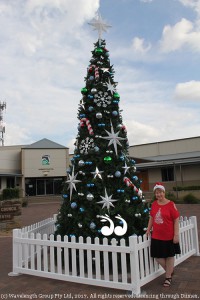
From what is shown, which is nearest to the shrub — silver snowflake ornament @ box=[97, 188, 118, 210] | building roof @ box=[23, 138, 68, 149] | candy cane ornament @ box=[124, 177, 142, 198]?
candy cane ornament @ box=[124, 177, 142, 198]

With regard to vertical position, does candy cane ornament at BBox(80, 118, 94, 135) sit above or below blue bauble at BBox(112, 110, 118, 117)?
below

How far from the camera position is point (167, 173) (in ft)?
91.9

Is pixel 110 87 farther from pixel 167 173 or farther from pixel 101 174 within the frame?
pixel 167 173

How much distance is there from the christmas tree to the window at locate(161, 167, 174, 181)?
23.0m

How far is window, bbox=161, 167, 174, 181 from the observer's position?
27.9 m

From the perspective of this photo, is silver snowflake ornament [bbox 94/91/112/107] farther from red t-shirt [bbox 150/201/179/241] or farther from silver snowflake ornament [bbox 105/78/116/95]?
red t-shirt [bbox 150/201/179/241]

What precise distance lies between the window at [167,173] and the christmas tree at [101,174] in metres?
23.0

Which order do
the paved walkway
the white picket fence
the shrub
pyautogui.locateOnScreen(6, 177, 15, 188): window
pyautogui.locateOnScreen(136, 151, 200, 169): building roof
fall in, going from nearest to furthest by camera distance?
the paved walkway
the white picket fence
the shrub
pyautogui.locateOnScreen(136, 151, 200, 169): building roof
pyautogui.locateOnScreen(6, 177, 15, 188): window

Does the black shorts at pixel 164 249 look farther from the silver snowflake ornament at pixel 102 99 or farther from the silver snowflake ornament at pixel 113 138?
the silver snowflake ornament at pixel 102 99

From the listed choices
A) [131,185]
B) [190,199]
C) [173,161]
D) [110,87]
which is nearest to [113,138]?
[131,185]

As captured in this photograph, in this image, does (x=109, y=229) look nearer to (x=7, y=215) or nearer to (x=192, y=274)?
(x=192, y=274)

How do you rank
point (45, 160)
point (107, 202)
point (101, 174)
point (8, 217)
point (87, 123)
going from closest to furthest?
point (107, 202) → point (101, 174) → point (87, 123) → point (8, 217) → point (45, 160)

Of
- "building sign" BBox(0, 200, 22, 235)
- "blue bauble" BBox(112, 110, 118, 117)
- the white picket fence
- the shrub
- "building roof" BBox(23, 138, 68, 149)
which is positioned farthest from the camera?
"building roof" BBox(23, 138, 68, 149)

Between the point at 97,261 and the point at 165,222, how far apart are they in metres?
1.21
